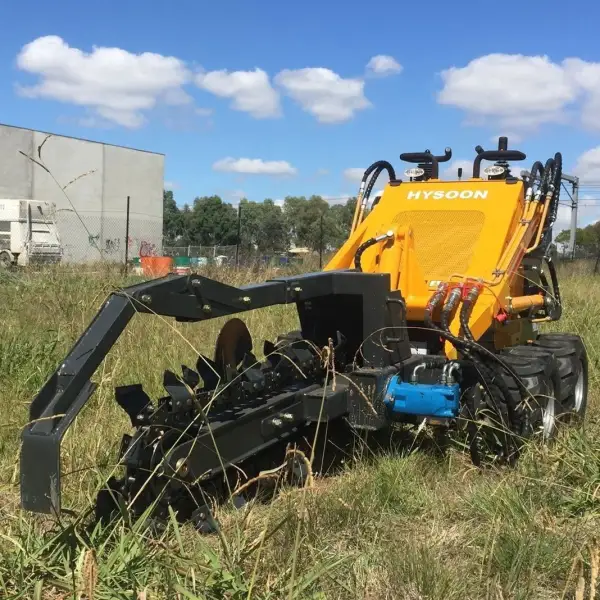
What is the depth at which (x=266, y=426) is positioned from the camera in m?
3.51

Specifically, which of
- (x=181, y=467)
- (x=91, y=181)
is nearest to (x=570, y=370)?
(x=181, y=467)

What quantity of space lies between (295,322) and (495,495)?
16.6 ft

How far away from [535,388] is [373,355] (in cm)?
100

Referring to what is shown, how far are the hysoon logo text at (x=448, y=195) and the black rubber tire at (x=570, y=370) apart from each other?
118 centimetres

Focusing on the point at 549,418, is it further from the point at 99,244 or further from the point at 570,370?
the point at 99,244

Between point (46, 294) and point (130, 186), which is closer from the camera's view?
point (46, 294)

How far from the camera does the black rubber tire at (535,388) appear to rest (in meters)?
4.08

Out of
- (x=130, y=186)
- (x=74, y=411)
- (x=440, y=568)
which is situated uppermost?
(x=130, y=186)

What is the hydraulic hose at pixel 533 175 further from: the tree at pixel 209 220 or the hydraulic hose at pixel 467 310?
the tree at pixel 209 220

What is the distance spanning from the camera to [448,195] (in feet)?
17.8

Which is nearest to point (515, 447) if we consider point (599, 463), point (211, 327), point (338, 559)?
point (599, 463)

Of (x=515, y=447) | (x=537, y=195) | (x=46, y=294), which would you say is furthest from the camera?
(x=46, y=294)

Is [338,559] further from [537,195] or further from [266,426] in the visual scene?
[537,195]

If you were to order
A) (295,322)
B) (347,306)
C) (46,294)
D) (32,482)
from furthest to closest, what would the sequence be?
(295,322)
(46,294)
(347,306)
(32,482)
